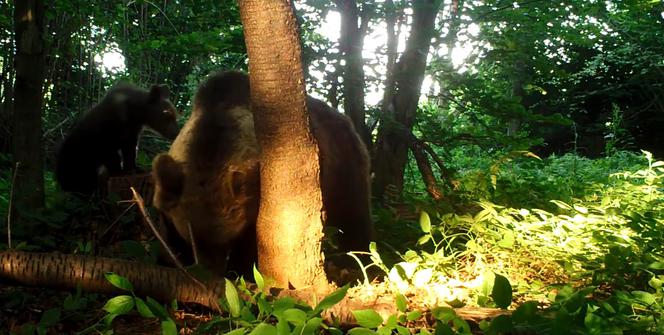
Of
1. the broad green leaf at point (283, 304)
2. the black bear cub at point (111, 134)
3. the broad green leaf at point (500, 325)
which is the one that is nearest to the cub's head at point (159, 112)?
the black bear cub at point (111, 134)

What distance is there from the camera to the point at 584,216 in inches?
132

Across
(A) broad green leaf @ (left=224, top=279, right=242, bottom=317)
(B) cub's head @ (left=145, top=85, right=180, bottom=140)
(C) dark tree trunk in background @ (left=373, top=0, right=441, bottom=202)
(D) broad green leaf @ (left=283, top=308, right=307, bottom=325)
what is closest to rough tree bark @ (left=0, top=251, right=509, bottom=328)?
(A) broad green leaf @ (left=224, top=279, right=242, bottom=317)

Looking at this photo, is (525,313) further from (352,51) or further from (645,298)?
(352,51)

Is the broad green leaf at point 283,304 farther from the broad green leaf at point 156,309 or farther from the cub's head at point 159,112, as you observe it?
the cub's head at point 159,112

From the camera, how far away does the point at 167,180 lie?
266 cm

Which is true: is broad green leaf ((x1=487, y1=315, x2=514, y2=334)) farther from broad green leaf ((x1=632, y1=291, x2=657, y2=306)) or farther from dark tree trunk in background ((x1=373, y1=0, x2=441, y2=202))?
dark tree trunk in background ((x1=373, y1=0, x2=441, y2=202))

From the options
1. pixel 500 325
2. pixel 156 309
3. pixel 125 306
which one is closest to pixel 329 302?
pixel 500 325

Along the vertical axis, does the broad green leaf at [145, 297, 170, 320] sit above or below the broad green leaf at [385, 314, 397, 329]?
below

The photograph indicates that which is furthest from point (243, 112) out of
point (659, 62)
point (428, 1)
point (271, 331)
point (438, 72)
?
point (659, 62)

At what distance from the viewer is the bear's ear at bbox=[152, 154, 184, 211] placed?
2.63m

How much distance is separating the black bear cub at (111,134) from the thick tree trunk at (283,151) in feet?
12.6

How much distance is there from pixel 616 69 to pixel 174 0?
14.6 m

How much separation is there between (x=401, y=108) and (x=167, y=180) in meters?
3.15

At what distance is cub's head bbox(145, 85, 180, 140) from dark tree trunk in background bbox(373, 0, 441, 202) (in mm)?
3028
